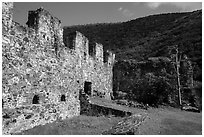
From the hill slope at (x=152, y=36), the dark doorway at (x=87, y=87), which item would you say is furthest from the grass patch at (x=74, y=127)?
the hill slope at (x=152, y=36)

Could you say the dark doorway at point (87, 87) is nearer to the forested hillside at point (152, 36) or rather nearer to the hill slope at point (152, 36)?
the forested hillside at point (152, 36)

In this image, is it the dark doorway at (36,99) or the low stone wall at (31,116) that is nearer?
the low stone wall at (31,116)

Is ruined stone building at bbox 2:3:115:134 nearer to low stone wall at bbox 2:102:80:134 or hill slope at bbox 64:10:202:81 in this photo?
low stone wall at bbox 2:102:80:134

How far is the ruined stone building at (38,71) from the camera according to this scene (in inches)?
417

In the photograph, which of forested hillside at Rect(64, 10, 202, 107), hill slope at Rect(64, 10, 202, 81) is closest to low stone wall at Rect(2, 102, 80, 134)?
forested hillside at Rect(64, 10, 202, 107)

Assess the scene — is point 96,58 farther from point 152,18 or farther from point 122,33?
point 152,18

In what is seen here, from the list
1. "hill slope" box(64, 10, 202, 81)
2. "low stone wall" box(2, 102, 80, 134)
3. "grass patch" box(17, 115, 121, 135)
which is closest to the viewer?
"low stone wall" box(2, 102, 80, 134)

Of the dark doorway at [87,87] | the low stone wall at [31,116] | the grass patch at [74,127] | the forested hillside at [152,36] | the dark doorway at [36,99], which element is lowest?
the grass patch at [74,127]

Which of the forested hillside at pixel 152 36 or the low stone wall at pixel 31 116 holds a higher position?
the forested hillside at pixel 152 36

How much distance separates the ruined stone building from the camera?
10.6m

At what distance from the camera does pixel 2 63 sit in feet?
36.9

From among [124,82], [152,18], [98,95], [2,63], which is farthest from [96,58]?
[152,18]

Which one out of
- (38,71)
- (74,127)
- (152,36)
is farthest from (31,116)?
(152,36)

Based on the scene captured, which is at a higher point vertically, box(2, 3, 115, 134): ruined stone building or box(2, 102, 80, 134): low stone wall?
box(2, 3, 115, 134): ruined stone building
